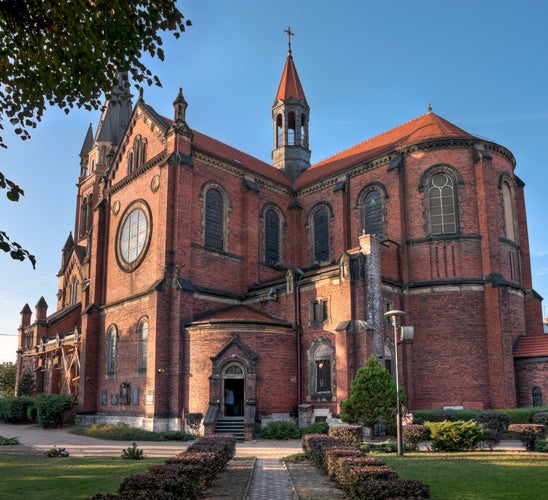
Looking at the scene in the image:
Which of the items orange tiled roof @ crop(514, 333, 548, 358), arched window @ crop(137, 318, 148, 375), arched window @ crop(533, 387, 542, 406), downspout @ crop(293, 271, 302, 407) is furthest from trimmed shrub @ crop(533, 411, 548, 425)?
arched window @ crop(137, 318, 148, 375)

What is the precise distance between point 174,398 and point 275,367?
5.52 m

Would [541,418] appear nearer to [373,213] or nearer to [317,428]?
[317,428]

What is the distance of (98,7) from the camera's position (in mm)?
9828

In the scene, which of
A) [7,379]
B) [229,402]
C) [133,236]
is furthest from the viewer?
[7,379]

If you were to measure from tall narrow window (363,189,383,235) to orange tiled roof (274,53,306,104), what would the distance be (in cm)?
1535

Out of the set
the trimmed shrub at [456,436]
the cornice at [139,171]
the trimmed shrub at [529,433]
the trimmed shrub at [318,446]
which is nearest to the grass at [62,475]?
the trimmed shrub at [318,446]

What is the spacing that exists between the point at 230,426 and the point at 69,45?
2190cm

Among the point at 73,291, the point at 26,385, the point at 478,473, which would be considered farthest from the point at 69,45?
the point at 73,291

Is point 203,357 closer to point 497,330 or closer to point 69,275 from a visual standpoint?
point 497,330

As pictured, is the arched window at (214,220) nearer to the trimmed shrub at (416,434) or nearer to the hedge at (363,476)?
the trimmed shrub at (416,434)

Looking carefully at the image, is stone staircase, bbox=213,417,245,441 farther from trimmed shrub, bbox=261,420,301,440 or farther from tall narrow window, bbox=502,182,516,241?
tall narrow window, bbox=502,182,516,241

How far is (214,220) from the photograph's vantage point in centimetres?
3541

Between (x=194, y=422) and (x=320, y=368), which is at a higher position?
(x=320, y=368)

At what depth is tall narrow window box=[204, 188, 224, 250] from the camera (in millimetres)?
34906
